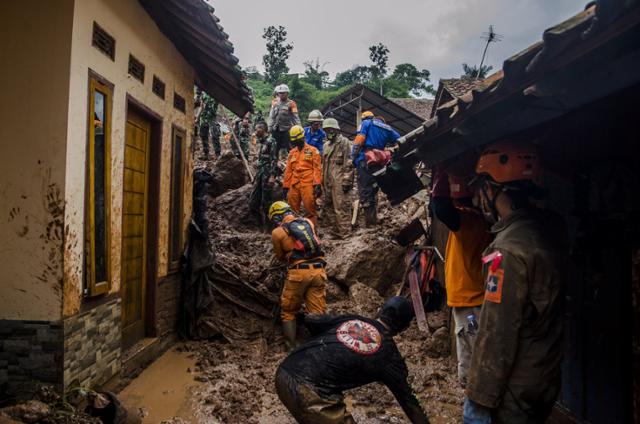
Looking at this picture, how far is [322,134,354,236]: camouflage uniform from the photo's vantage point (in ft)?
31.8

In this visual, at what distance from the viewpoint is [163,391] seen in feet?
15.4

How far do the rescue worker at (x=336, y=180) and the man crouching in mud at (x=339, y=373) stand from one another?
6.29 meters

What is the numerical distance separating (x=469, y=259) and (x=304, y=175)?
5291 mm

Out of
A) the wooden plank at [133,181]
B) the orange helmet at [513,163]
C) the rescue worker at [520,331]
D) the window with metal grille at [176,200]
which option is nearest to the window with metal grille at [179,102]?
the window with metal grille at [176,200]

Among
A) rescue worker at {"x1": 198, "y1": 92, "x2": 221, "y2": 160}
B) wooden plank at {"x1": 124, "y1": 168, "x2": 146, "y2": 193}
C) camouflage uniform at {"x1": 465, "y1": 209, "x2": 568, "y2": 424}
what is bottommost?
camouflage uniform at {"x1": 465, "y1": 209, "x2": 568, "y2": 424}

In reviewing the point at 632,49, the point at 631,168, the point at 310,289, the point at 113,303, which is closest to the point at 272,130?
the point at 310,289

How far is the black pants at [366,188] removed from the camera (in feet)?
29.7

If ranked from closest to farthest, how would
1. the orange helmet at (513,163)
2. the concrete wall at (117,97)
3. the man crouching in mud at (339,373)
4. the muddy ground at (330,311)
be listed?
the orange helmet at (513,163), the man crouching in mud at (339,373), the concrete wall at (117,97), the muddy ground at (330,311)

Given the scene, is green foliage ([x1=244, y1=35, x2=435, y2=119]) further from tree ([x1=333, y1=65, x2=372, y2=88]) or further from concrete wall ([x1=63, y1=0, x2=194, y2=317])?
concrete wall ([x1=63, y1=0, x2=194, y2=317])

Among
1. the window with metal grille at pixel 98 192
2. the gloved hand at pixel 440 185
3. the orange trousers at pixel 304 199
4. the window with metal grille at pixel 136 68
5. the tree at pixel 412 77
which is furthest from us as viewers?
the tree at pixel 412 77

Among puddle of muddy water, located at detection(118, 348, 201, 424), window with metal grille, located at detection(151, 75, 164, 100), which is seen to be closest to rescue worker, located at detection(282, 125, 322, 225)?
window with metal grille, located at detection(151, 75, 164, 100)

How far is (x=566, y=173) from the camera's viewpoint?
3.12m

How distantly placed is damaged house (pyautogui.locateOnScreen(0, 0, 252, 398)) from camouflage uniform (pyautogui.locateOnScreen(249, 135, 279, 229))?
435 centimetres

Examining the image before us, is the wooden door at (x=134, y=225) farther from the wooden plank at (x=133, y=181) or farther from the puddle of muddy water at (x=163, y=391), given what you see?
the puddle of muddy water at (x=163, y=391)
